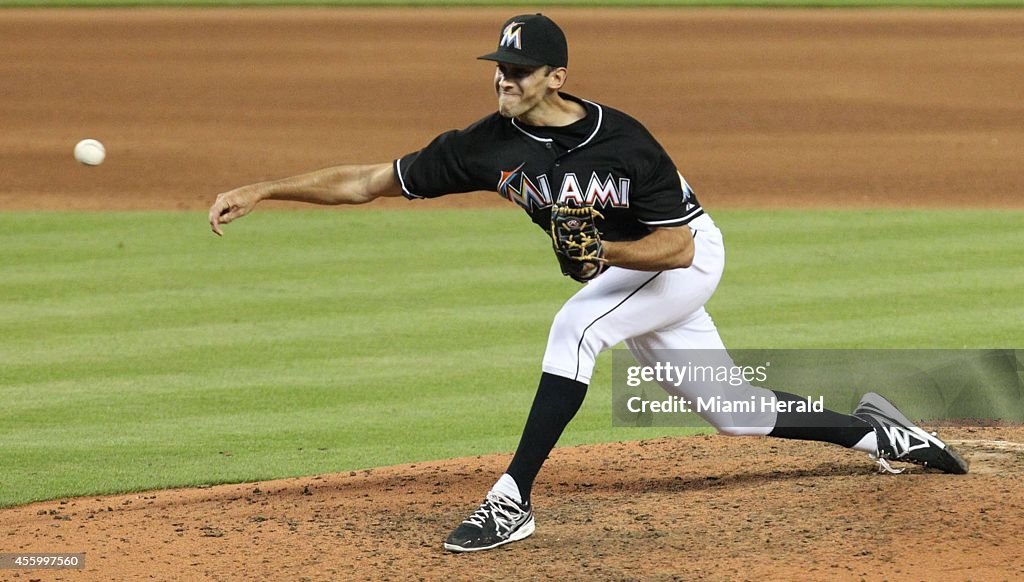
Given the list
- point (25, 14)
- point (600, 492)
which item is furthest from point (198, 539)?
point (25, 14)

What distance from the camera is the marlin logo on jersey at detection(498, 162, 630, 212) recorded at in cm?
455

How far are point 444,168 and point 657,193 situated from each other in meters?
0.72

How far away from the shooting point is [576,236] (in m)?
4.22

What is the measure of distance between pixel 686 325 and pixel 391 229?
6355 mm

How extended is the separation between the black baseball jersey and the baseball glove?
30 cm

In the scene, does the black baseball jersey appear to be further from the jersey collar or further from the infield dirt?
the infield dirt

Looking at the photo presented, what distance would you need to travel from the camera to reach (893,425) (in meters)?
5.17

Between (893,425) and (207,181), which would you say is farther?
(207,181)

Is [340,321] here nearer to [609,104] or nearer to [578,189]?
[578,189]

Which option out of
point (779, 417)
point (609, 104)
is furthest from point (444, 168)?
point (609, 104)

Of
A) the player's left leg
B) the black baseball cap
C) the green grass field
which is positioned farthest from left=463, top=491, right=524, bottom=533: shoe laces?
the green grass field

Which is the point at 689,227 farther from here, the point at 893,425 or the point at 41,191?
the point at 41,191

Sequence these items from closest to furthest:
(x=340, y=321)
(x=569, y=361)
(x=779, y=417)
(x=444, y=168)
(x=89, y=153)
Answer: (x=569, y=361) → (x=444, y=168) → (x=779, y=417) → (x=89, y=153) → (x=340, y=321)

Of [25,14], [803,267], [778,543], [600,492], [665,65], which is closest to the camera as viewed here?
[778,543]
